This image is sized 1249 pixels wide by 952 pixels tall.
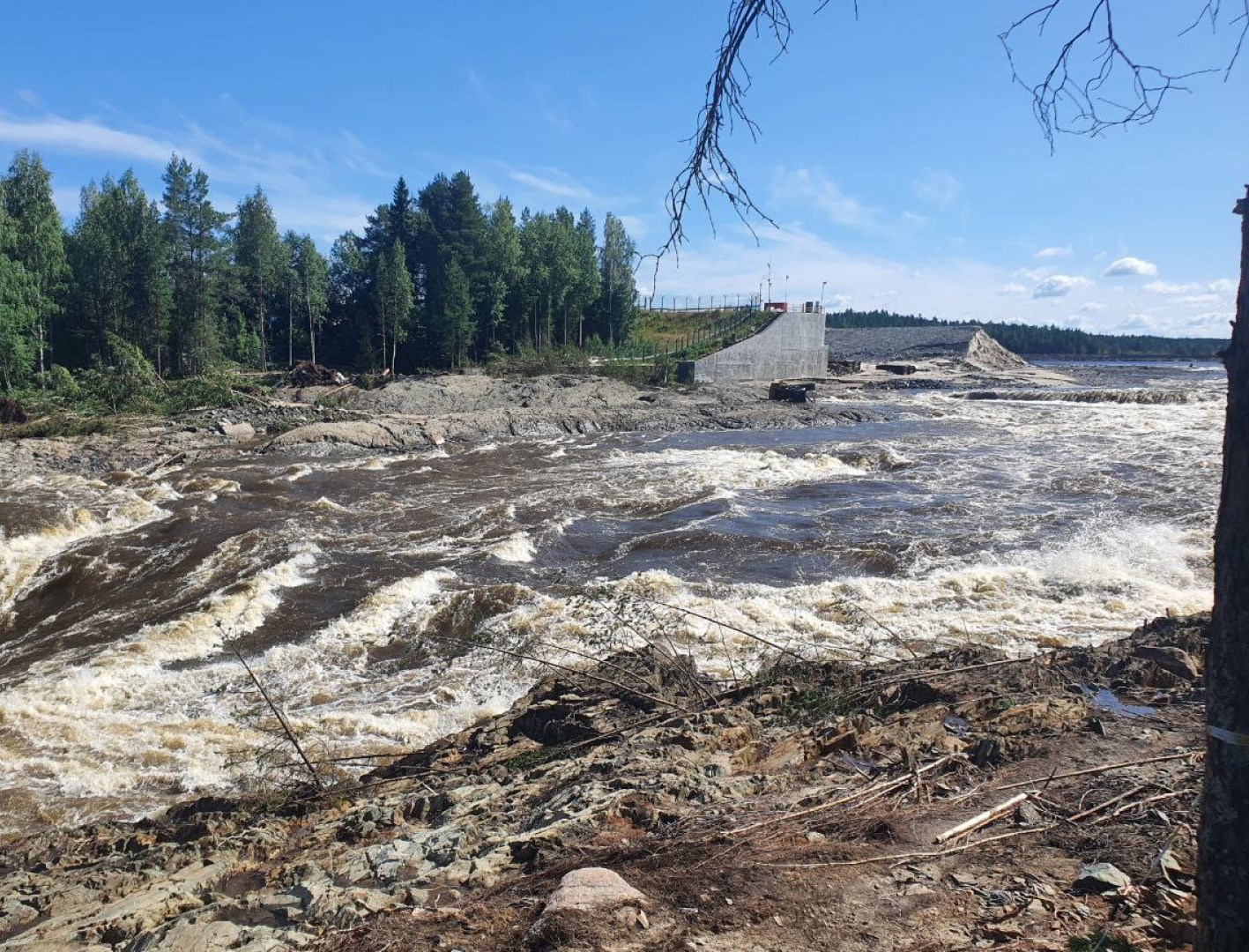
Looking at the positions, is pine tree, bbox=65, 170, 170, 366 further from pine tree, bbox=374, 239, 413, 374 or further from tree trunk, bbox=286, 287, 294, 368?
pine tree, bbox=374, 239, 413, 374

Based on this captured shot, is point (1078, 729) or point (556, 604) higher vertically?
point (1078, 729)

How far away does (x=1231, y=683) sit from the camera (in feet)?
6.75

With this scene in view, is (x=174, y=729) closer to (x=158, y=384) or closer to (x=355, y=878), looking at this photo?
(x=355, y=878)

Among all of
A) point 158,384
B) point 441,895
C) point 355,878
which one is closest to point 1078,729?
point 441,895

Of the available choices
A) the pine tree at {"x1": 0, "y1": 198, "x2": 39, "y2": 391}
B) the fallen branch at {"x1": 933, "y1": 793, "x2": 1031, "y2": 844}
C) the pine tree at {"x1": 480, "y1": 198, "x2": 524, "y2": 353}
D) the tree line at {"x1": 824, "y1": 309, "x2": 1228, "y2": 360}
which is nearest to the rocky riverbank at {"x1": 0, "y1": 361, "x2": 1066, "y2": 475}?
the pine tree at {"x1": 0, "y1": 198, "x2": 39, "y2": 391}

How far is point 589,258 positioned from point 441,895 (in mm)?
53445

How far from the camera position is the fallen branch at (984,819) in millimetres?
3654

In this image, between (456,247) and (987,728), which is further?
(456,247)

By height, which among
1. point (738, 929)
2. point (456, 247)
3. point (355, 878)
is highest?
point (456, 247)

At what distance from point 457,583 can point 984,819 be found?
8.92 m

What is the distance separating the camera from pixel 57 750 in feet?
23.3

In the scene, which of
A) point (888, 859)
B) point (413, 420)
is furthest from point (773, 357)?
point (888, 859)

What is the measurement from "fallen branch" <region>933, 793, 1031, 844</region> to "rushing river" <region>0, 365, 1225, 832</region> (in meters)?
2.61

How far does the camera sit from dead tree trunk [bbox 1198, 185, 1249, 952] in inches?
79.4
